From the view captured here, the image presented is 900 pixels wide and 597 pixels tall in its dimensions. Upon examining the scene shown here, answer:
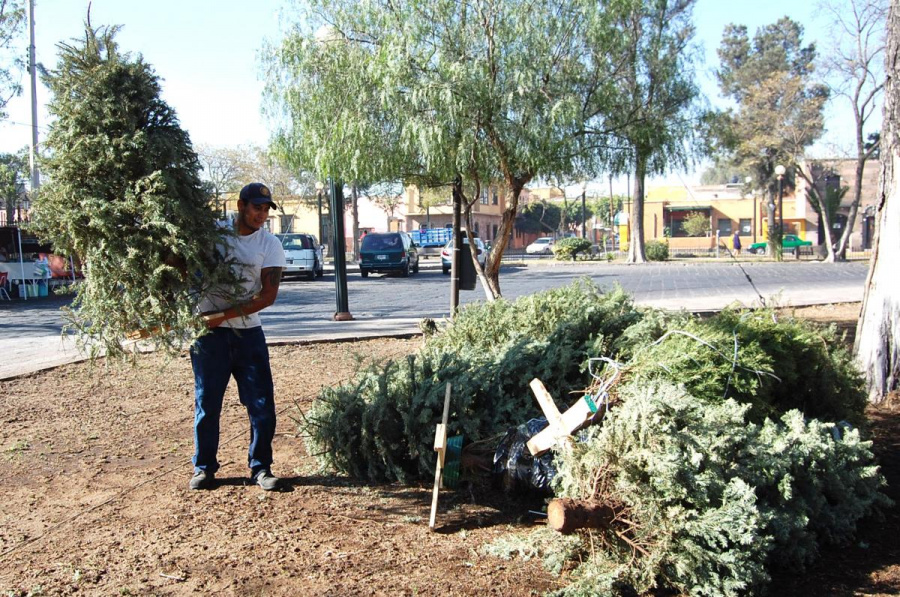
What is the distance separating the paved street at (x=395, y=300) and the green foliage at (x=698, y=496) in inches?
96.8

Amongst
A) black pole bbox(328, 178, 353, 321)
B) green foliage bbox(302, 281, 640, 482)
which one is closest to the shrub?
green foliage bbox(302, 281, 640, 482)

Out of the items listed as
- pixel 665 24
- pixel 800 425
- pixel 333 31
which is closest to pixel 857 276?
pixel 665 24

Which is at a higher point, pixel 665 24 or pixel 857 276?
pixel 665 24

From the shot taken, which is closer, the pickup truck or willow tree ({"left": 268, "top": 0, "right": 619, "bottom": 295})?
willow tree ({"left": 268, "top": 0, "right": 619, "bottom": 295})

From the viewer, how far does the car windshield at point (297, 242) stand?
27.3 m

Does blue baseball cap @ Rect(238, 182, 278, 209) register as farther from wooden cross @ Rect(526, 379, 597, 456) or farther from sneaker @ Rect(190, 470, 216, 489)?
wooden cross @ Rect(526, 379, 597, 456)

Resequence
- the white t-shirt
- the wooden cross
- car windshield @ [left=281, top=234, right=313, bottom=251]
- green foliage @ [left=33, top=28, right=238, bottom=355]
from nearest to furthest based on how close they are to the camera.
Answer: the wooden cross, green foliage @ [left=33, top=28, right=238, bottom=355], the white t-shirt, car windshield @ [left=281, top=234, right=313, bottom=251]

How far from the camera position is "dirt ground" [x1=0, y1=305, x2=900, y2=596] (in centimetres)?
332

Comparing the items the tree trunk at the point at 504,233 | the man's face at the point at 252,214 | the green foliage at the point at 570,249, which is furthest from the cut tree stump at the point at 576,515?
the green foliage at the point at 570,249

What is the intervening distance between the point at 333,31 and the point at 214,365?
5883mm

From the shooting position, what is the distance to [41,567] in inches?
136

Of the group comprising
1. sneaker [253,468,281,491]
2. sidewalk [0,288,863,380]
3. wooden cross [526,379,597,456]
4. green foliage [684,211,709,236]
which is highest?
green foliage [684,211,709,236]

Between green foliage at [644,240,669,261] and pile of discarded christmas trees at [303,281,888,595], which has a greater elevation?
green foliage at [644,240,669,261]

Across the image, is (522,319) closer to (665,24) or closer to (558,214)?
(665,24)
